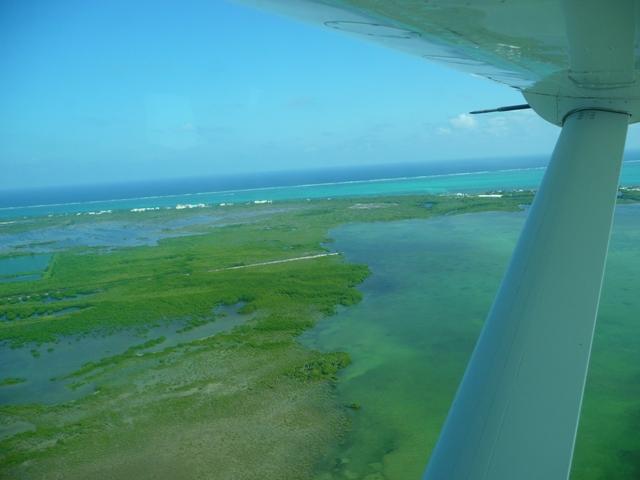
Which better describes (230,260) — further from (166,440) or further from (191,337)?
(166,440)

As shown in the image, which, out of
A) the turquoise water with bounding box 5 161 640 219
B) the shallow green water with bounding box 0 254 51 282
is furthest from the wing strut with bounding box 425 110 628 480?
the turquoise water with bounding box 5 161 640 219

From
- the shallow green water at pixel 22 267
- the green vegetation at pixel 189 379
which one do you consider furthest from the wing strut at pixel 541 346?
the shallow green water at pixel 22 267

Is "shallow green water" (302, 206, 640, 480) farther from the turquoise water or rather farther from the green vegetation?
the turquoise water

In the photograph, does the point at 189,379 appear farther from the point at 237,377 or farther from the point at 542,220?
the point at 542,220

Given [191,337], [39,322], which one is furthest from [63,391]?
[39,322]

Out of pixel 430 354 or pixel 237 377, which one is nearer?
pixel 237 377

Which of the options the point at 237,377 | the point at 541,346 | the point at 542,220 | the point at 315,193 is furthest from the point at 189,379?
the point at 315,193

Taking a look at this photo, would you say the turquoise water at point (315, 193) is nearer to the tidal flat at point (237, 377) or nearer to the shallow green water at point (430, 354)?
the shallow green water at point (430, 354)

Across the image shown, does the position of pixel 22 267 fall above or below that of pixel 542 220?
below

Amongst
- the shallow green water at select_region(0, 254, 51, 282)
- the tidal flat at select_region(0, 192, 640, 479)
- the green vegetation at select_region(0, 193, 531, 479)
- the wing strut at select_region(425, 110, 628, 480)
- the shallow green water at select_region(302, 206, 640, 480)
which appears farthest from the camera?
the shallow green water at select_region(0, 254, 51, 282)
